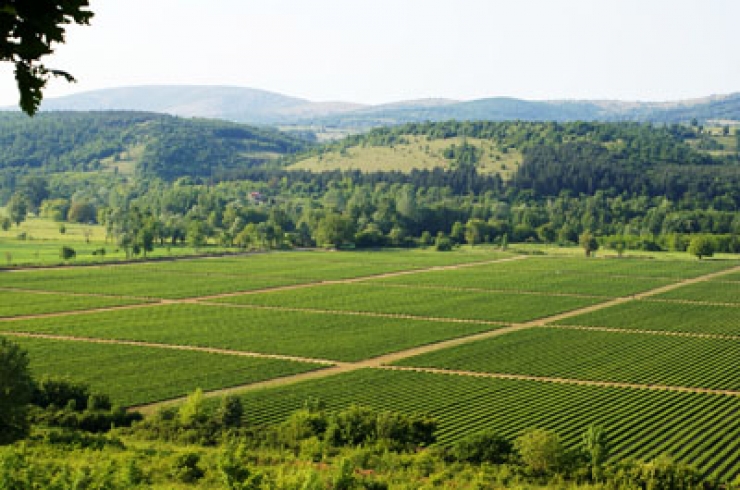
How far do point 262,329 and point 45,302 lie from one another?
29170mm

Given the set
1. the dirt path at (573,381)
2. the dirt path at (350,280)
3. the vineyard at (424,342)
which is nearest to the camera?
the vineyard at (424,342)

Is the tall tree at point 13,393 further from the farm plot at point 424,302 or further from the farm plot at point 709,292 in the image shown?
the farm plot at point 709,292

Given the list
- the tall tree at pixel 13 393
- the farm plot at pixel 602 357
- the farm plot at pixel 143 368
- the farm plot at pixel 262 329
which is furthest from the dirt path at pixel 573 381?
the tall tree at pixel 13 393

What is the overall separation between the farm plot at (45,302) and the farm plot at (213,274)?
18.1ft

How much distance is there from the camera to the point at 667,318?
104 m

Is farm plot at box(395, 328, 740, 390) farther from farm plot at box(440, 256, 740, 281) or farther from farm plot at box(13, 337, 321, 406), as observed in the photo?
farm plot at box(440, 256, 740, 281)

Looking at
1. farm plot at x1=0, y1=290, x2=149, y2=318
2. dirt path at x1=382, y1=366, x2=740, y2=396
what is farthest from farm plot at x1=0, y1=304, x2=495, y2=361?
dirt path at x1=382, y1=366, x2=740, y2=396

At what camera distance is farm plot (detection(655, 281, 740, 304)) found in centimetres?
12100

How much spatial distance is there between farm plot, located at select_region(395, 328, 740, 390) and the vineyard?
0.22 meters

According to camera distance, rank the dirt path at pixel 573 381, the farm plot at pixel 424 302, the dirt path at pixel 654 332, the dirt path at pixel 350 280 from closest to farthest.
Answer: the dirt path at pixel 573 381
the dirt path at pixel 654 332
the farm plot at pixel 424 302
the dirt path at pixel 350 280

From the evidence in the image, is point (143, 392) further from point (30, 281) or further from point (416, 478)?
point (30, 281)

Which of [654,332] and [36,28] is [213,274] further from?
[36,28]

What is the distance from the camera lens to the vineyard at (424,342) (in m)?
58.5

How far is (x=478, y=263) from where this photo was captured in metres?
172
